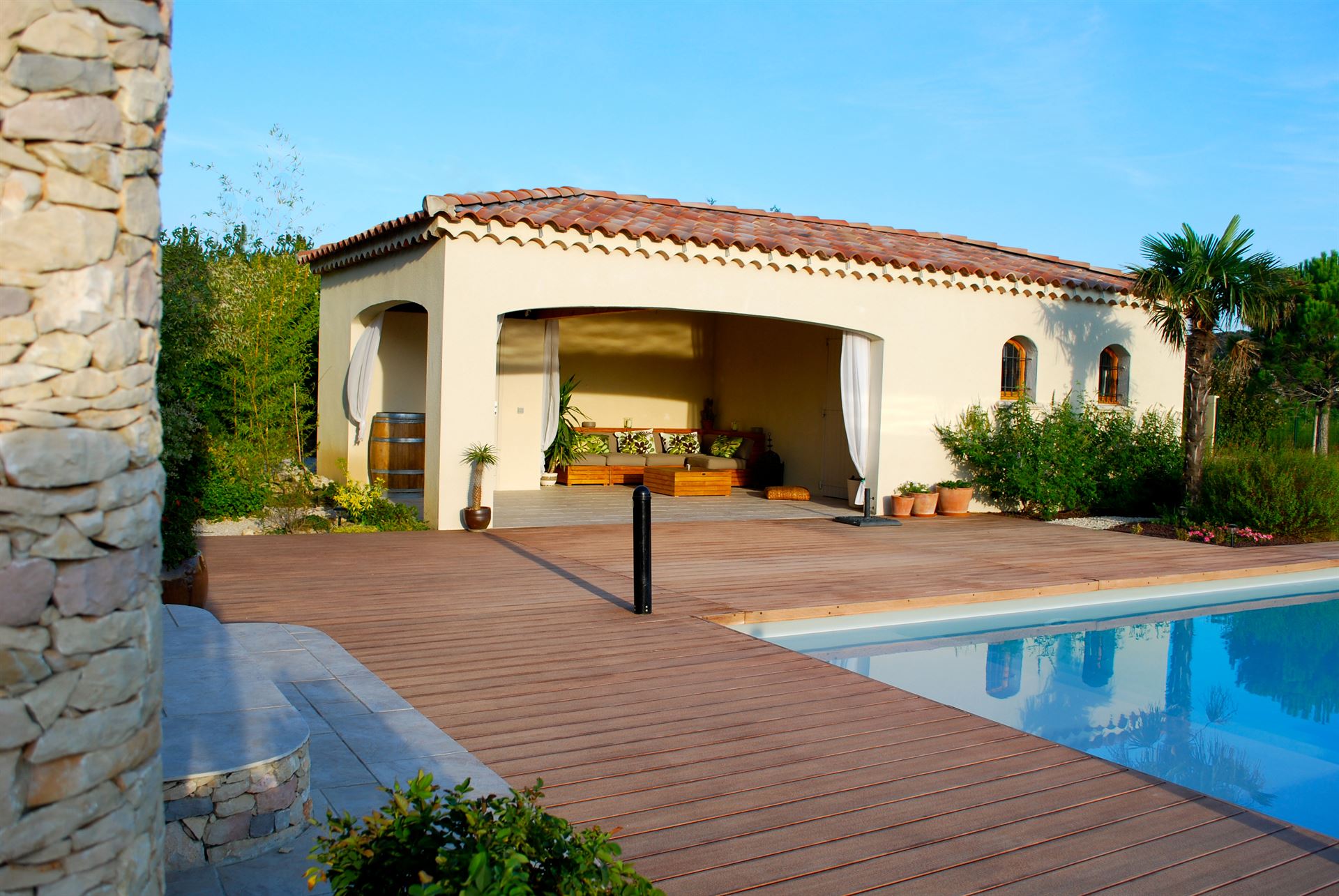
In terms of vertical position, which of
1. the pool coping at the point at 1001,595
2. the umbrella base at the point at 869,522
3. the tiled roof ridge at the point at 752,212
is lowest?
the pool coping at the point at 1001,595

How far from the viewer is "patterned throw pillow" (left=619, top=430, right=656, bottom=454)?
16.5 m

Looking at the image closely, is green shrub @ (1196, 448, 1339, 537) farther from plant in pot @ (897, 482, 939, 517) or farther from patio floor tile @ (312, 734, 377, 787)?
patio floor tile @ (312, 734, 377, 787)

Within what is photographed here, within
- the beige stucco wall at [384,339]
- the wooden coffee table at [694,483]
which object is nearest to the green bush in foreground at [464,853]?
the beige stucco wall at [384,339]

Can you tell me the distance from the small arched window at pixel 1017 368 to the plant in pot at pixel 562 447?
6.71 meters

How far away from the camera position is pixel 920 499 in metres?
13.0

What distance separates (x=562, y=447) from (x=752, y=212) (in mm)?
4771

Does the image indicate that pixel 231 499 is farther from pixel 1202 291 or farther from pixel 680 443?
pixel 1202 291

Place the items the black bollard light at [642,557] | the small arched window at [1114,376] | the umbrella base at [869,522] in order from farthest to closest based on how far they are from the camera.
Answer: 1. the small arched window at [1114,376]
2. the umbrella base at [869,522]
3. the black bollard light at [642,557]

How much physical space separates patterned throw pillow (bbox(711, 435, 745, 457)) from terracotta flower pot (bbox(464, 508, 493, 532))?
660 cm

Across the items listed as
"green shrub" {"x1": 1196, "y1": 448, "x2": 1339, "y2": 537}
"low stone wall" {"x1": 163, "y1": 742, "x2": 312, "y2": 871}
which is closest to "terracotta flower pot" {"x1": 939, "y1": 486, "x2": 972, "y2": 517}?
"green shrub" {"x1": 1196, "y1": 448, "x2": 1339, "y2": 537}

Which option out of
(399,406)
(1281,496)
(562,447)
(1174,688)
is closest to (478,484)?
(399,406)

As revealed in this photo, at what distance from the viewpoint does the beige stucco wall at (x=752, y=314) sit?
1038 centimetres

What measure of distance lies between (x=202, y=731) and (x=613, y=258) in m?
8.39

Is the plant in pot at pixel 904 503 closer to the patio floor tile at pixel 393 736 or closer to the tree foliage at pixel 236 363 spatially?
the tree foliage at pixel 236 363
